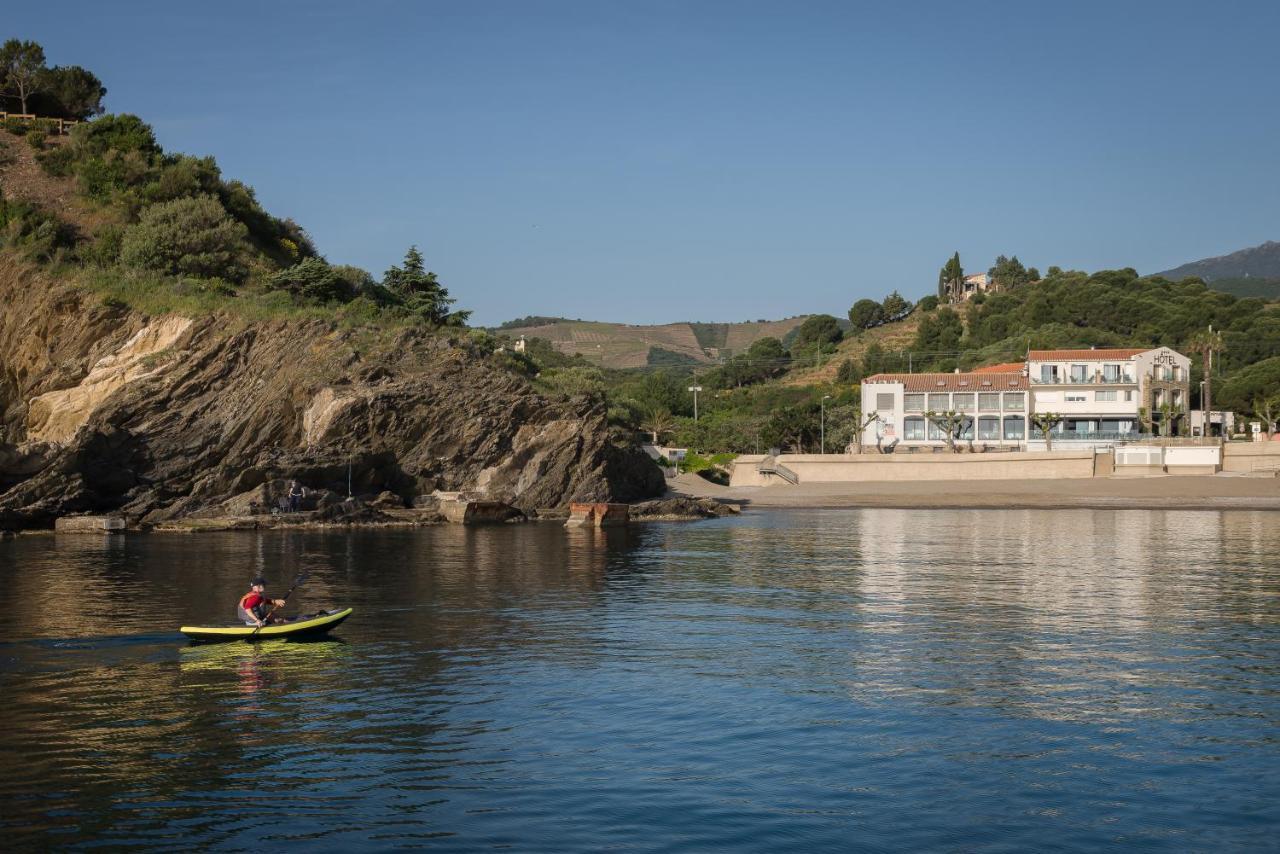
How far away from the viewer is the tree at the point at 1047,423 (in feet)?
369

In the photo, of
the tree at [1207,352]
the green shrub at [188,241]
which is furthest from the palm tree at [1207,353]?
the green shrub at [188,241]

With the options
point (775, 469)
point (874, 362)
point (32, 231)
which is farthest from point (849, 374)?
point (32, 231)

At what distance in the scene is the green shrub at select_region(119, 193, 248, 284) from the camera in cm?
8212

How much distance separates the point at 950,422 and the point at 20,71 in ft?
301

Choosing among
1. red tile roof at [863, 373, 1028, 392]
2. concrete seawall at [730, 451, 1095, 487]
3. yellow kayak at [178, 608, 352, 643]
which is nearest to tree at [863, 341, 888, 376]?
red tile roof at [863, 373, 1028, 392]

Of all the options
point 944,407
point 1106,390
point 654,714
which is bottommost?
point 654,714

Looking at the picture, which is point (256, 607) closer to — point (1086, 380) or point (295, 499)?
point (295, 499)

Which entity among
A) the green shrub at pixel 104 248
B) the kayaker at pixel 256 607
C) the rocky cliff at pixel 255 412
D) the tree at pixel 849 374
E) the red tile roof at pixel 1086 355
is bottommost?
the kayaker at pixel 256 607

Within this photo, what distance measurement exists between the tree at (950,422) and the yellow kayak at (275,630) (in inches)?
Result: 3658

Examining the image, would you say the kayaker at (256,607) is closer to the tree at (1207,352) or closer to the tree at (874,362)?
the tree at (1207,352)

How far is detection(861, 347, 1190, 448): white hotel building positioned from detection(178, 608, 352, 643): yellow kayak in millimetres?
92652

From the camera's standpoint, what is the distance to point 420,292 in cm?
9700

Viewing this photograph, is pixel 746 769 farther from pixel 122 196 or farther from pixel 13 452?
pixel 122 196

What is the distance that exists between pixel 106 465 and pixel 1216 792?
62.1 m
